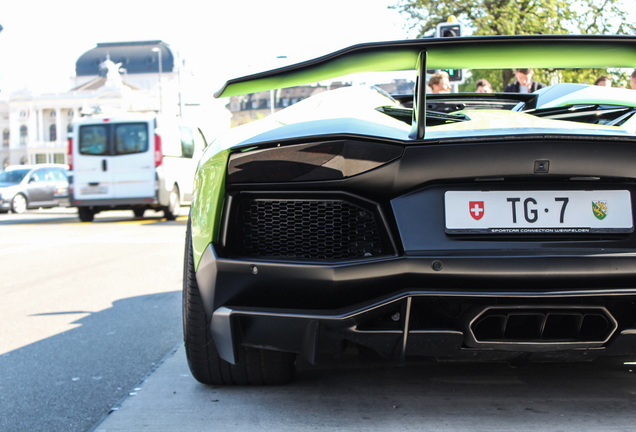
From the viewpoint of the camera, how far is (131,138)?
649 inches

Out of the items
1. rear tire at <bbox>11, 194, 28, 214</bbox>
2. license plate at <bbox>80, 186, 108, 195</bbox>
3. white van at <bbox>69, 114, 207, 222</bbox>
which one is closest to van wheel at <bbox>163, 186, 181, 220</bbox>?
white van at <bbox>69, 114, 207, 222</bbox>

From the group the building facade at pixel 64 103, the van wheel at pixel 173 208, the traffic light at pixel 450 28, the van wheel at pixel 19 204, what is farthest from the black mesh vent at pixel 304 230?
the building facade at pixel 64 103

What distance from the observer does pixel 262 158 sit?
2234 mm

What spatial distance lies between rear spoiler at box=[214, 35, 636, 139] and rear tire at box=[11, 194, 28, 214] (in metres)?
21.6

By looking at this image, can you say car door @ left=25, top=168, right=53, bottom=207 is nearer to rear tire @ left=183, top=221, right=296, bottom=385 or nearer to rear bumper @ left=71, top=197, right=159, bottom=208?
rear bumper @ left=71, top=197, right=159, bottom=208

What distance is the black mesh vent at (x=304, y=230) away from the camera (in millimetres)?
2225

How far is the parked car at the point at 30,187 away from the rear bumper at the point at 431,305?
68.2 feet

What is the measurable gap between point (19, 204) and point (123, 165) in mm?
7791

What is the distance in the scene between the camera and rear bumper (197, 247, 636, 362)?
210cm

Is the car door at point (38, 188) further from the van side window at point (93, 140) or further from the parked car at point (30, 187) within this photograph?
the van side window at point (93, 140)

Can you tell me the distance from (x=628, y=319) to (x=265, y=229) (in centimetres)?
106

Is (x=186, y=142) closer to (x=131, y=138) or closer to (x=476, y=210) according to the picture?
(x=131, y=138)

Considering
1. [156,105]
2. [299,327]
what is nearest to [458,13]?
[299,327]

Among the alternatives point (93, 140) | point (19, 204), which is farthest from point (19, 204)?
point (93, 140)
